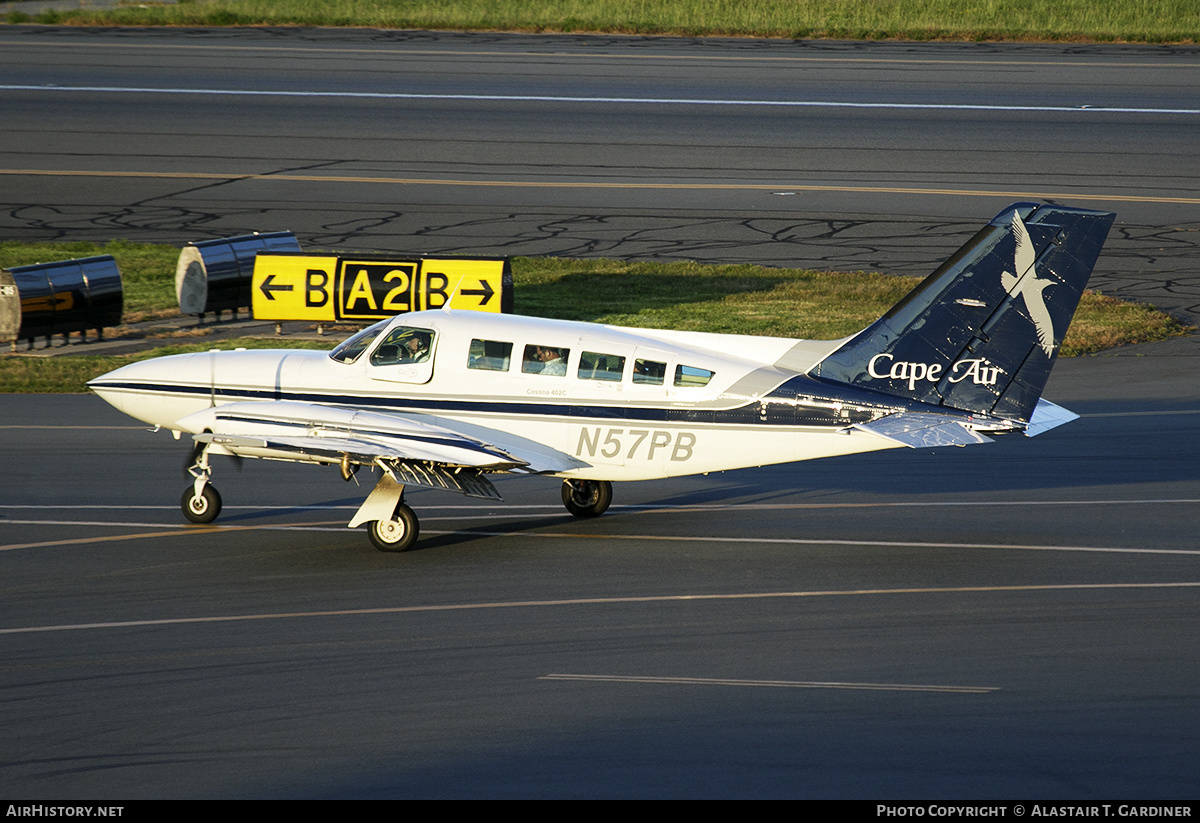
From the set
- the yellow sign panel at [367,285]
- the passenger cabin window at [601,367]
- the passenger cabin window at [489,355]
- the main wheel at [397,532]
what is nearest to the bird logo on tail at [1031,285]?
the passenger cabin window at [601,367]

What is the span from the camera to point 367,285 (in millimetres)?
27641

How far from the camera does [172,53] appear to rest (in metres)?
56.8

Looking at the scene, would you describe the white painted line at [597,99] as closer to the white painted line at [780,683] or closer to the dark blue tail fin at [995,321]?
the dark blue tail fin at [995,321]

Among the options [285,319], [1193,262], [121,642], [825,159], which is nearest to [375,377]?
[121,642]

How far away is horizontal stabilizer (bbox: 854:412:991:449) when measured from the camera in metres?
15.9

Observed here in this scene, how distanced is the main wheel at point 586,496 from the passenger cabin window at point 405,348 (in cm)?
267

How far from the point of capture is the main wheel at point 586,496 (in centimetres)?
1833

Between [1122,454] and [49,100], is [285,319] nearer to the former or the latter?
[1122,454]

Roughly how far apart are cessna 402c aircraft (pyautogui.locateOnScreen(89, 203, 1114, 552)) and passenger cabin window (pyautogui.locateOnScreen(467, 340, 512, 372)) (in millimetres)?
18

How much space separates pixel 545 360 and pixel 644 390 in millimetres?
1366

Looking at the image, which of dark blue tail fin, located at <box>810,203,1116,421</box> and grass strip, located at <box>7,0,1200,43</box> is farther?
grass strip, located at <box>7,0,1200,43</box>

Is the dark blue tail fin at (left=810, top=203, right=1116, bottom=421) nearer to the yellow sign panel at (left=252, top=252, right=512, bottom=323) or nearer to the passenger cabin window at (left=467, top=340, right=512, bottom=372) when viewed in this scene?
the passenger cabin window at (left=467, top=340, right=512, bottom=372)

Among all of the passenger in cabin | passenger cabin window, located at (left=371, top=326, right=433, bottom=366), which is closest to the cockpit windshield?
passenger cabin window, located at (left=371, top=326, right=433, bottom=366)
